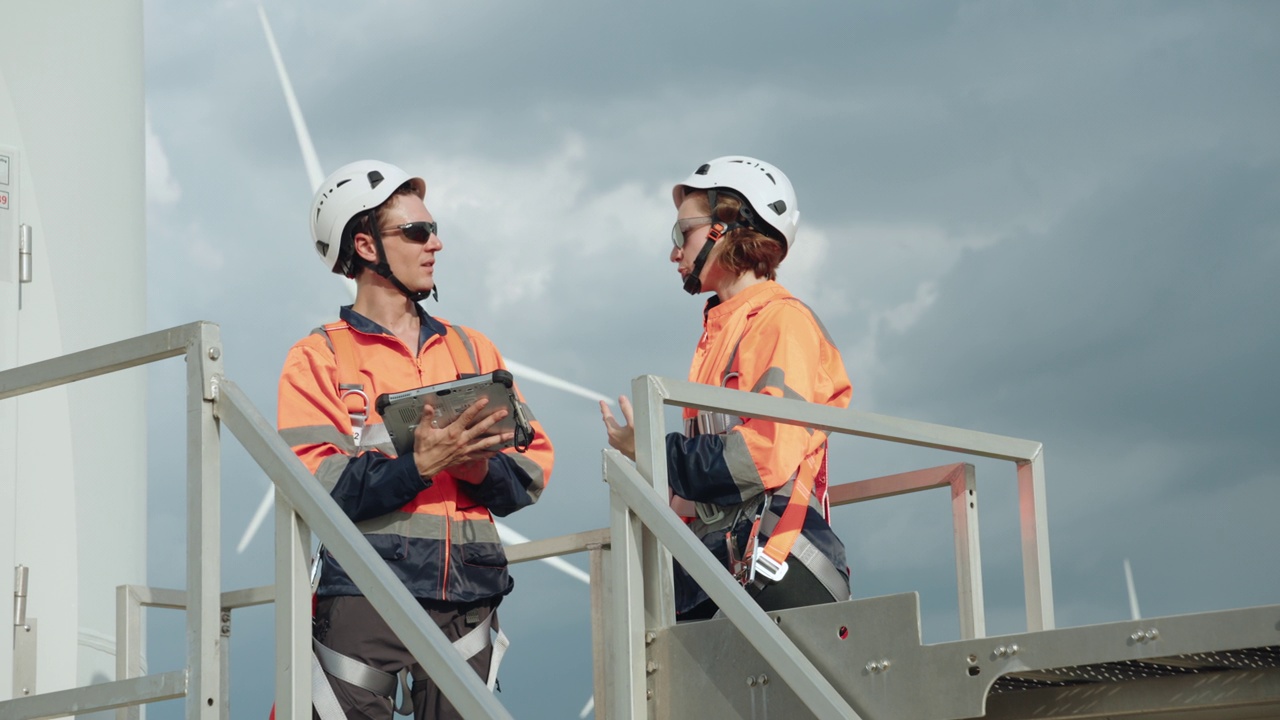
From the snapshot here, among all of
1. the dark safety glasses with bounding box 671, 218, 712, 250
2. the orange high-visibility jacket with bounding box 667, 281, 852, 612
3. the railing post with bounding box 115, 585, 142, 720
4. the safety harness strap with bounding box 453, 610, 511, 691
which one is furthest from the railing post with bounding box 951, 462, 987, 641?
the railing post with bounding box 115, 585, 142, 720

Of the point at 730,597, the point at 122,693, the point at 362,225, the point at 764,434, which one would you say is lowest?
the point at 122,693

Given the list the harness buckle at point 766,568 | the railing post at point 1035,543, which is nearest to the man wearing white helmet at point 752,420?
the harness buckle at point 766,568

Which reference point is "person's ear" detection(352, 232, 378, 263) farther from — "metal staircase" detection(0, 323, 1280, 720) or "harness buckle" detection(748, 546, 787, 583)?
"harness buckle" detection(748, 546, 787, 583)

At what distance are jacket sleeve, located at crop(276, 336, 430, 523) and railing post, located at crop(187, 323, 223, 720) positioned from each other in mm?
341

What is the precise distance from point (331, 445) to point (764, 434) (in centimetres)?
130

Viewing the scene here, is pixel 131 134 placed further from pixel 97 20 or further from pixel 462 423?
pixel 462 423

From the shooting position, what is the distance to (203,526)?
4.47 meters

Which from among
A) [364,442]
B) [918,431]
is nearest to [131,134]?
[364,442]

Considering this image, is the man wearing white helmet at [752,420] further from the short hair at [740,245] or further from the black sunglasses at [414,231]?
the black sunglasses at [414,231]

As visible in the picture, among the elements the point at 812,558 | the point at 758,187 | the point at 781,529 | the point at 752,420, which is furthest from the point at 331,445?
Result: the point at 758,187

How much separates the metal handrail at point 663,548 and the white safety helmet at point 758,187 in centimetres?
99

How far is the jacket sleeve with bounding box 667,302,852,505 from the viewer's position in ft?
16.2

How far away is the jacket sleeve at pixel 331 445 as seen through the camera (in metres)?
4.83

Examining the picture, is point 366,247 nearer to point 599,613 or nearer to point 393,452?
point 393,452
